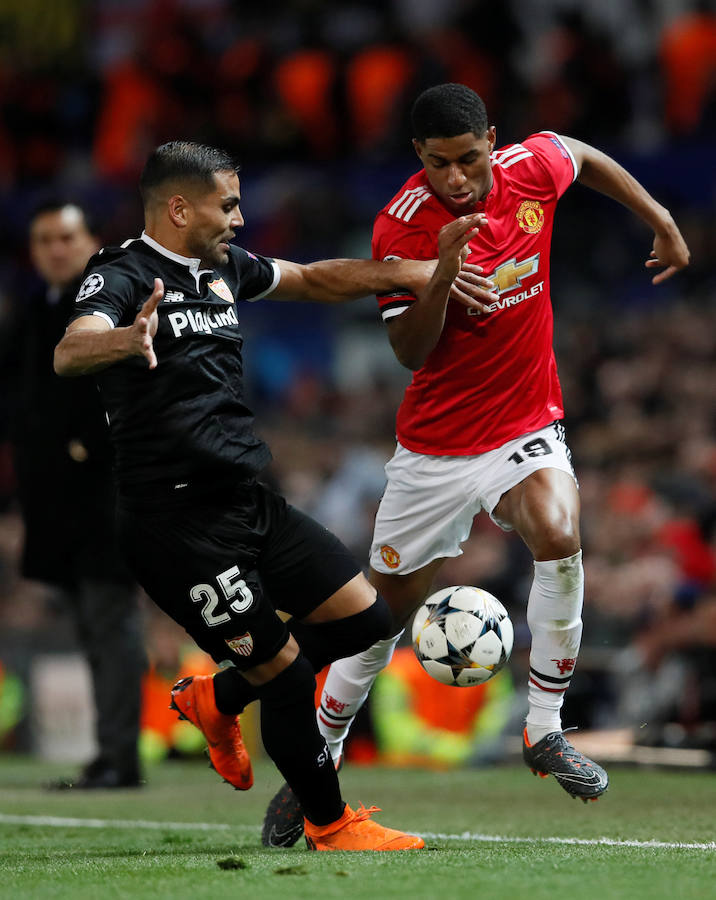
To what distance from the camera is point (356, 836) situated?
500cm

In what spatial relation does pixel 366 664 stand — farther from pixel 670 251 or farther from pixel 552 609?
pixel 670 251

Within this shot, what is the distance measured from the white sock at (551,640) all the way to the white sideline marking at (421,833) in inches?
14.9

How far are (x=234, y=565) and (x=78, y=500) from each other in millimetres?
3105

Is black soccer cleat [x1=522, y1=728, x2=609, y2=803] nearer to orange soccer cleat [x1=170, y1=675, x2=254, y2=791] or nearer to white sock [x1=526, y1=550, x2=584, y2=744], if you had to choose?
white sock [x1=526, y1=550, x2=584, y2=744]

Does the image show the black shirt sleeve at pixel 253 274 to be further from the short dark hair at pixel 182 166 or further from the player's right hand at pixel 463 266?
the player's right hand at pixel 463 266

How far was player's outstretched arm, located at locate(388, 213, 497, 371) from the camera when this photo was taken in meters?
4.98

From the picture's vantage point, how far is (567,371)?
12688mm

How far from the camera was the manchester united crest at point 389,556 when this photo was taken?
570 centimetres

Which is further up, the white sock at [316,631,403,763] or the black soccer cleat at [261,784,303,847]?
the white sock at [316,631,403,763]

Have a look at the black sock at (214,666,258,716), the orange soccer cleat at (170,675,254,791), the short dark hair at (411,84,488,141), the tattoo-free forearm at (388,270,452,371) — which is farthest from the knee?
the short dark hair at (411,84,488,141)

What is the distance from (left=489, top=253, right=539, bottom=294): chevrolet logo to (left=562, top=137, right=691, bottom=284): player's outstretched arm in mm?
587

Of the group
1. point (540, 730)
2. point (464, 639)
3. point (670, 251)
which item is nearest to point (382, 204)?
point (670, 251)

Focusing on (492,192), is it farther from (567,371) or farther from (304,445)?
(304,445)

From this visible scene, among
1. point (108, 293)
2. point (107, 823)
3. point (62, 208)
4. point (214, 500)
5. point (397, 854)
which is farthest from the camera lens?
point (62, 208)
